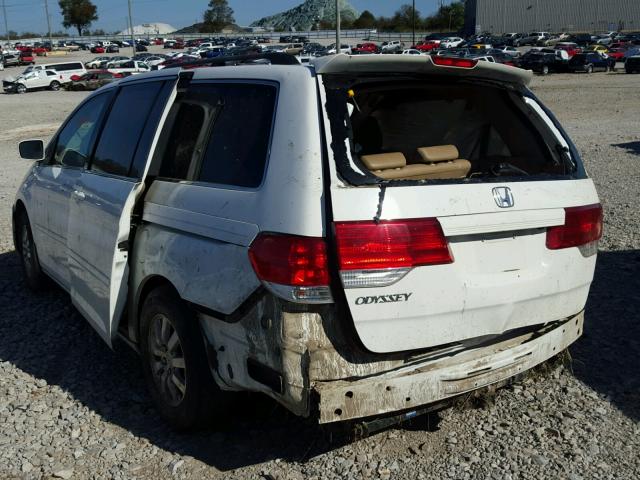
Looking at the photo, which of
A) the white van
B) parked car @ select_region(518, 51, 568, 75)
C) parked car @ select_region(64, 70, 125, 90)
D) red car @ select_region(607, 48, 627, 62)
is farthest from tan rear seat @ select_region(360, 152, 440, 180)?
red car @ select_region(607, 48, 627, 62)

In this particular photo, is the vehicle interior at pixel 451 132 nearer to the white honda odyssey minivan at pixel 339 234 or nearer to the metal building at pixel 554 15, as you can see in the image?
the white honda odyssey minivan at pixel 339 234

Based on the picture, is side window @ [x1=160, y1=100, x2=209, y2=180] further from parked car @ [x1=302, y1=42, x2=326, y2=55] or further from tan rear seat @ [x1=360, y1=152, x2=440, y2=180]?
parked car @ [x1=302, y1=42, x2=326, y2=55]

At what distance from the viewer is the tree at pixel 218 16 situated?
158 m

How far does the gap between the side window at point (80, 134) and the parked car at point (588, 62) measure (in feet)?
165

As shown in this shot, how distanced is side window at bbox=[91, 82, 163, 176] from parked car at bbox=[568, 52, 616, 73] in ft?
167

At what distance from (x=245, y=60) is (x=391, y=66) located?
1083 millimetres

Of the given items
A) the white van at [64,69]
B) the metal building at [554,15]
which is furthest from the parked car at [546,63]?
the metal building at [554,15]

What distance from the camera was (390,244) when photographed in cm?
303

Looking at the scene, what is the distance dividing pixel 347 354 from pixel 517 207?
3.38 feet

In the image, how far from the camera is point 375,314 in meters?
3.04

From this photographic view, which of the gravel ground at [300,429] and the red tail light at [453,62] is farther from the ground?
the red tail light at [453,62]

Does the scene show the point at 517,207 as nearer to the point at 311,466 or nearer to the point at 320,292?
the point at 320,292

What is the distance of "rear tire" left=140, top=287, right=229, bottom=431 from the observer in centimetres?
361

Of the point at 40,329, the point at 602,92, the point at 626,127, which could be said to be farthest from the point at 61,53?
the point at 40,329
